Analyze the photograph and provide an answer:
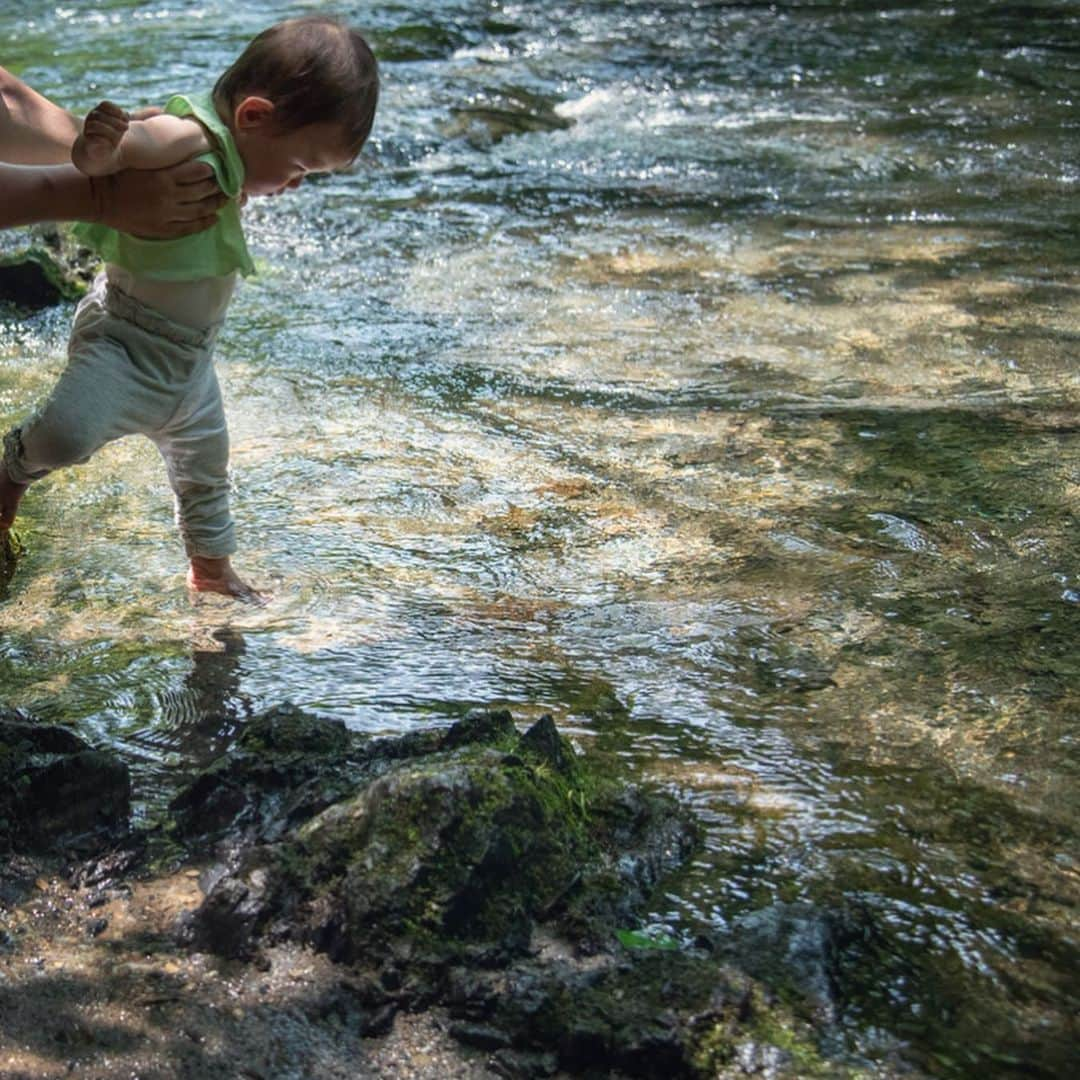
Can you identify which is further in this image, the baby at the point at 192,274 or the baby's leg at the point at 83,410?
the baby's leg at the point at 83,410

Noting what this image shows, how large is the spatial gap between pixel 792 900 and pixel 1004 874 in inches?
14.6

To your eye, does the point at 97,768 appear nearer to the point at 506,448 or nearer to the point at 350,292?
the point at 506,448

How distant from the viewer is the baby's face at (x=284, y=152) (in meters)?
3.21

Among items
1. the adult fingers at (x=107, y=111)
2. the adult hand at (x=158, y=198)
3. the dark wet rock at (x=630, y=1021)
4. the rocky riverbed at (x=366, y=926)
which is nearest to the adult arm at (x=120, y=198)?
the adult hand at (x=158, y=198)

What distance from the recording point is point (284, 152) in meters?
3.24

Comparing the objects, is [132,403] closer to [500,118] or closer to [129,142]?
[129,142]

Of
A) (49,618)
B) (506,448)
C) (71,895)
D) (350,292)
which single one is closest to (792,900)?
(71,895)

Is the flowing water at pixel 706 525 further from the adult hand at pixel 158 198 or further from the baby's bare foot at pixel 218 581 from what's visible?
the adult hand at pixel 158 198

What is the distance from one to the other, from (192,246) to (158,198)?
218 millimetres

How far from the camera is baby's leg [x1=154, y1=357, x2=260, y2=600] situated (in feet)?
11.6

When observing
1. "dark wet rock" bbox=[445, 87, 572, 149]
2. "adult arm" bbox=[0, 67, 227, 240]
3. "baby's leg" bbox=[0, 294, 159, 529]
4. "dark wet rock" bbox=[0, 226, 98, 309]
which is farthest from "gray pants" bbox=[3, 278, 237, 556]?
"dark wet rock" bbox=[445, 87, 572, 149]

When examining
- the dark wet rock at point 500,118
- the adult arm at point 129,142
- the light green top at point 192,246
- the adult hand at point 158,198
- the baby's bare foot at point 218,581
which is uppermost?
the adult arm at point 129,142

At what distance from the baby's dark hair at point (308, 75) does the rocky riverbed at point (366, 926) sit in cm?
141

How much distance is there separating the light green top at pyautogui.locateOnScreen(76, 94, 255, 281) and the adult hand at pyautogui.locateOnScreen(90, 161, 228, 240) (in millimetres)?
70
